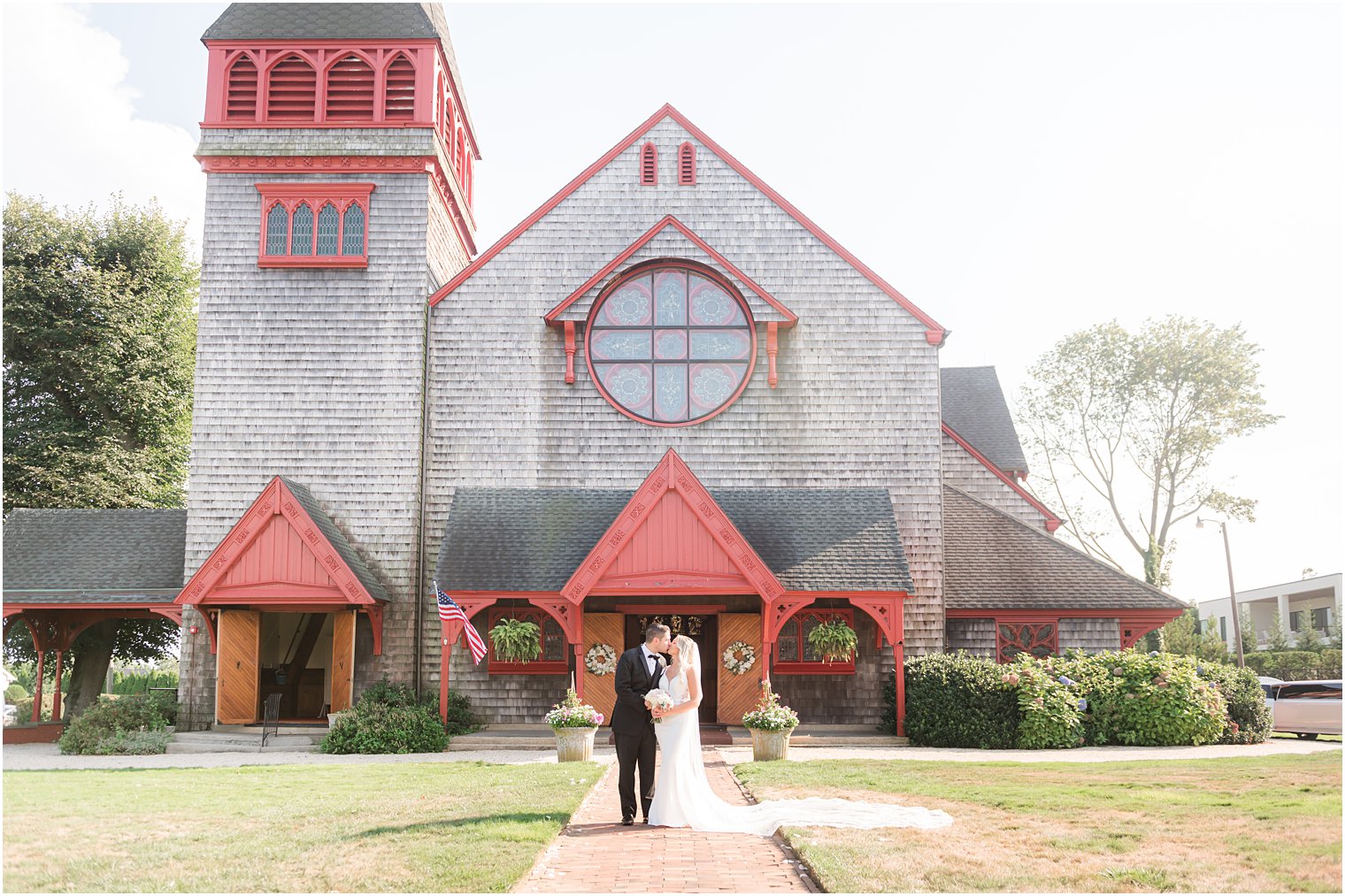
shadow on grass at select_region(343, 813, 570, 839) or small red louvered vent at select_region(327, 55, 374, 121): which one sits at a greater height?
small red louvered vent at select_region(327, 55, 374, 121)

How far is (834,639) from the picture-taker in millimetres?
19984

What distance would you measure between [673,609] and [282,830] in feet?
39.4

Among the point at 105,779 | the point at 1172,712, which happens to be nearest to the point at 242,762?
the point at 105,779

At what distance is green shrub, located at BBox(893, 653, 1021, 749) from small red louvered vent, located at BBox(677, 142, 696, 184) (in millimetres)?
10605

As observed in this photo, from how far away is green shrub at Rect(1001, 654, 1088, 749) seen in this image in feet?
58.9

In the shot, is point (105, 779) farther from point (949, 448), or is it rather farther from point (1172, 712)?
point (949, 448)

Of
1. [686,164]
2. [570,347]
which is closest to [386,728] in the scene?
[570,347]

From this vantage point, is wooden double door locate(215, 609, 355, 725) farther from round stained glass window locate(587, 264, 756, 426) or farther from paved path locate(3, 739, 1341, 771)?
round stained glass window locate(587, 264, 756, 426)

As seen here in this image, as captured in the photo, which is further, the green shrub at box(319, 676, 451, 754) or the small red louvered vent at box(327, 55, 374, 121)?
A: the small red louvered vent at box(327, 55, 374, 121)

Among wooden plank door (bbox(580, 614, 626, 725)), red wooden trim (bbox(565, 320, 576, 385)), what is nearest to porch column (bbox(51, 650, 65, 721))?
wooden plank door (bbox(580, 614, 626, 725))

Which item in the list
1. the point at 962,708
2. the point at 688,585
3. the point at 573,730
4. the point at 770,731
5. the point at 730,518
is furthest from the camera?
the point at 730,518

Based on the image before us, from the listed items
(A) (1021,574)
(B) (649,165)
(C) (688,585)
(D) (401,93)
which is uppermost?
(D) (401,93)

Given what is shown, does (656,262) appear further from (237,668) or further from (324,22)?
(237,668)

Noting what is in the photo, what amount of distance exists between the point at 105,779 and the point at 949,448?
1791 cm
